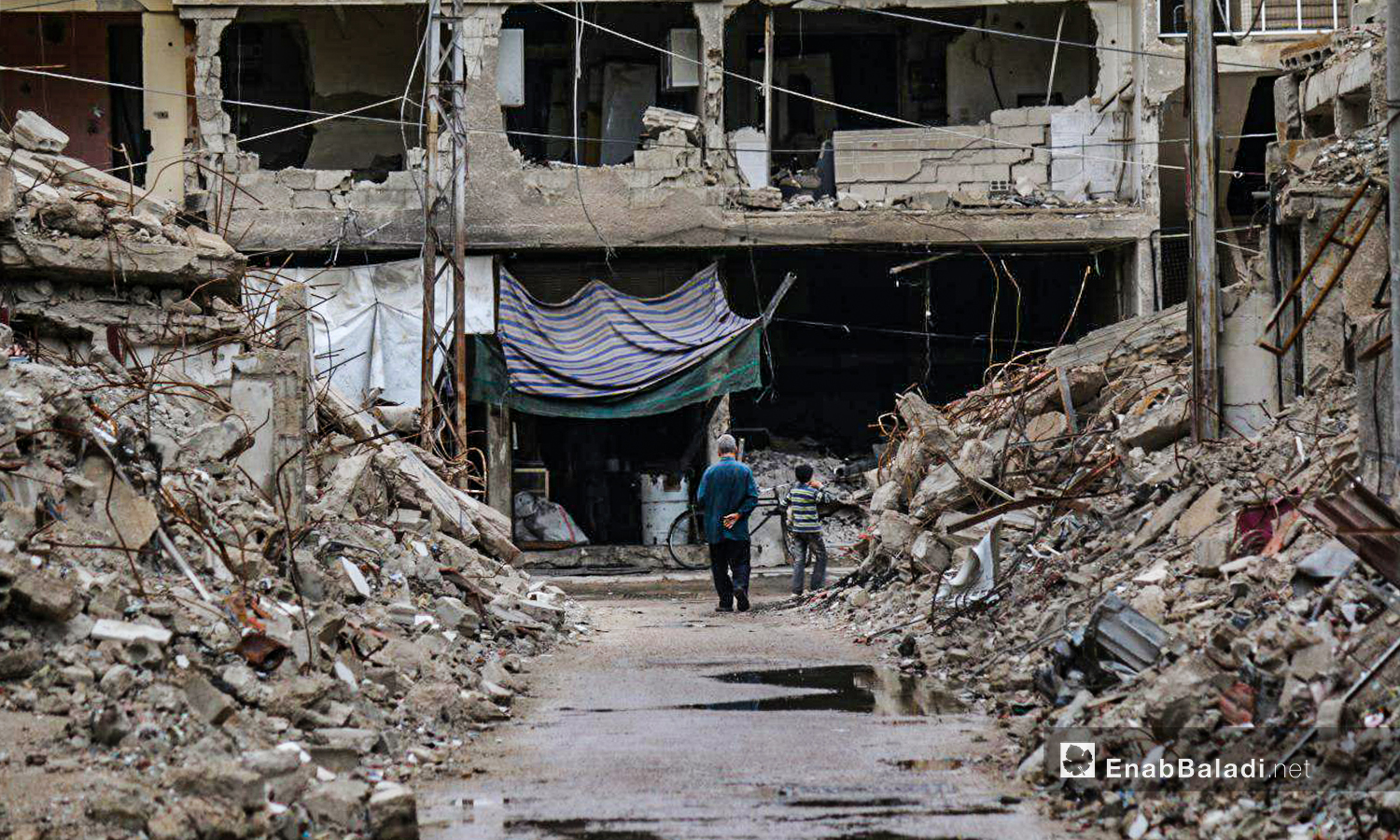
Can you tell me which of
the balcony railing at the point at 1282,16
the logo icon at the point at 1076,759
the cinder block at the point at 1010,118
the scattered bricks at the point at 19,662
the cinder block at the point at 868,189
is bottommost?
the logo icon at the point at 1076,759

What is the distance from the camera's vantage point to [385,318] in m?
23.1

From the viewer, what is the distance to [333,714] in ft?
25.8

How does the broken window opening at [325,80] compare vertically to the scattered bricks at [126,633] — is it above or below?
above

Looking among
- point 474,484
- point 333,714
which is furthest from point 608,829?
point 474,484

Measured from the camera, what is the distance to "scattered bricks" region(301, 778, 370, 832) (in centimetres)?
612

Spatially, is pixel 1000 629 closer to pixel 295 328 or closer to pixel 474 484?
pixel 295 328

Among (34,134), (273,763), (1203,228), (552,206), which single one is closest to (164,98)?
(552,206)

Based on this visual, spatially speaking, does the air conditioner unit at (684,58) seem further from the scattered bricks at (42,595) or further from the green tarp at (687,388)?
the scattered bricks at (42,595)

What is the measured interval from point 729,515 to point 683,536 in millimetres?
8615

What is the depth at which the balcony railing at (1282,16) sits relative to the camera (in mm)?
24625

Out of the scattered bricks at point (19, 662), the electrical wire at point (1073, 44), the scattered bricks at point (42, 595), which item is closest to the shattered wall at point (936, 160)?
the electrical wire at point (1073, 44)

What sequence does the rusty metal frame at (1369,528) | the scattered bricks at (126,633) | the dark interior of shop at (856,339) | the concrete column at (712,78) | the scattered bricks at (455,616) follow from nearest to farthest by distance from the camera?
the rusty metal frame at (1369,528), the scattered bricks at (126,633), the scattered bricks at (455,616), the concrete column at (712,78), the dark interior of shop at (856,339)

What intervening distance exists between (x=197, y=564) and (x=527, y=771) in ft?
8.87

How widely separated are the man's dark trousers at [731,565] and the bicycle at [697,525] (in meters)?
6.08
